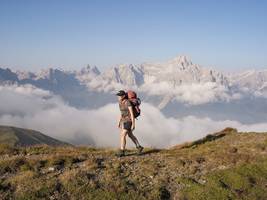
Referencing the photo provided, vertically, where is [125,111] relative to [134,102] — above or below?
below

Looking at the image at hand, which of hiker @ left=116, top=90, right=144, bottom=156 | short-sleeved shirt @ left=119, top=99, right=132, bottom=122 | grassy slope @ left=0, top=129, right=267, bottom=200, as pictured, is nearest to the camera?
grassy slope @ left=0, top=129, right=267, bottom=200

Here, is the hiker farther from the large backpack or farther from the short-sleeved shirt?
the large backpack

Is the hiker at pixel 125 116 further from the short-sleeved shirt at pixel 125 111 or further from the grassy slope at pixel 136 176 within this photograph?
the grassy slope at pixel 136 176

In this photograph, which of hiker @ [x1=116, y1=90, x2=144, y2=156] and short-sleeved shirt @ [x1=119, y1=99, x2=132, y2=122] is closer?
hiker @ [x1=116, y1=90, x2=144, y2=156]

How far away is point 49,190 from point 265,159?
1272 centimetres

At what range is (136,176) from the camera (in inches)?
685

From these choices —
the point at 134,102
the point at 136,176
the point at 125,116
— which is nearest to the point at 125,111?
the point at 125,116

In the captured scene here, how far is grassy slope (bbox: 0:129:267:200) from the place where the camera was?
1506 cm

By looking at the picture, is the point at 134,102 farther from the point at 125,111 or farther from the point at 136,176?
the point at 136,176

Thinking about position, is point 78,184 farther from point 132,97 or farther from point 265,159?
point 265,159

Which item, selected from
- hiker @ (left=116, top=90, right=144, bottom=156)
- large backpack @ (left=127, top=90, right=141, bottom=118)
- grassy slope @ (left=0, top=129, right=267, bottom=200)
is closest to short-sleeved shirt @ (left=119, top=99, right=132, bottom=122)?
hiker @ (left=116, top=90, right=144, bottom=156)

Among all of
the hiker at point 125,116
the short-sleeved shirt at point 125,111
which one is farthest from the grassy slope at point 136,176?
the short-sleeved shirt at point 125,111

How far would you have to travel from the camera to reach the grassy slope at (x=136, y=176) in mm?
15062

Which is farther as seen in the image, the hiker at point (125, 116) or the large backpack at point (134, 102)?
the large backpack at point (134, 102)
